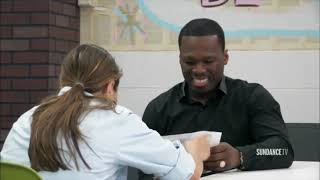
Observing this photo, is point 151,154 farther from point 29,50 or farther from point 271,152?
point 29,50

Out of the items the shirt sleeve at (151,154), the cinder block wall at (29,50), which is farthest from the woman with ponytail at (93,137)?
the cinder block wall at (29,50)

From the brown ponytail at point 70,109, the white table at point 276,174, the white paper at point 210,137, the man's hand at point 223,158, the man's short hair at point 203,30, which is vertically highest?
the man's short hair at point 203,30

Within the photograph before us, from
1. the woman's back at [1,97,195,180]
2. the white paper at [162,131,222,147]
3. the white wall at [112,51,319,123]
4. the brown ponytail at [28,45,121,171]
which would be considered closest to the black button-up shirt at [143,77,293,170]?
the white paper at [162,131,222,147]

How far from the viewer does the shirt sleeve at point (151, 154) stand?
2.25 meters

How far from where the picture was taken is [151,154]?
228cm

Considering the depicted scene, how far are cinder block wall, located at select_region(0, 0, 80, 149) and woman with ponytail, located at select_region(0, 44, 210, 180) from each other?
231 cm

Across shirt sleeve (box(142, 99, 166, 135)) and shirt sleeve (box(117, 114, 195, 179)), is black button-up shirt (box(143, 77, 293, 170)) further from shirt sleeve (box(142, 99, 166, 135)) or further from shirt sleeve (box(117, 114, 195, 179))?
shirt sleeve (box(117, 114, 195, 179))

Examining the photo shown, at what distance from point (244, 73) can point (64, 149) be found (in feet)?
8.70

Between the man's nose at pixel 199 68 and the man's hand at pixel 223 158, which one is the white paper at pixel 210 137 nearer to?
the man's hand at pixel 223 158

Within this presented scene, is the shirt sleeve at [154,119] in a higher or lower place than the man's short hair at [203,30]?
lower

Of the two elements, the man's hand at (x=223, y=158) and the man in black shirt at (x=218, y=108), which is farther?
the man in black shirt at (x=218, y=108)

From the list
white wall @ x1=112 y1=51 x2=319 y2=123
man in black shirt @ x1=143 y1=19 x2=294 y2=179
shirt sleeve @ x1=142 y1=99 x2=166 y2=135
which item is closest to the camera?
man in black shirt @ x1=143 y1=19 x2=294 y2=179

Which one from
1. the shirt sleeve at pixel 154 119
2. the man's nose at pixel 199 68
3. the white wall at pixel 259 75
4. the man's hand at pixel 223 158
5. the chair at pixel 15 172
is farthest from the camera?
the white wall at pixel 259 75

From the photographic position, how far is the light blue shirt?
2217 millimetres
